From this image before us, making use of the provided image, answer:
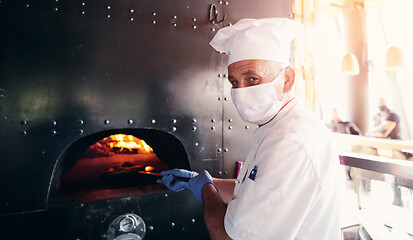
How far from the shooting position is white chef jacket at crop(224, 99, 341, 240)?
38.9 inches

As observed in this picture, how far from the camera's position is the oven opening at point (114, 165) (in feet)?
5.57

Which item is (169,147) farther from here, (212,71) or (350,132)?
(350,132)

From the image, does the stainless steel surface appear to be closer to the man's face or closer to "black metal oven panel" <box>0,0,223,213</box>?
"black metal oven panel" <box>0,0,223,213</box>

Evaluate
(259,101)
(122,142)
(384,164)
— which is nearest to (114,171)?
(122,142)

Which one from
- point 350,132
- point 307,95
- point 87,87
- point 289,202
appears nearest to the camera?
point 289,202

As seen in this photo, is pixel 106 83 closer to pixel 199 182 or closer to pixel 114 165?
pixel 199 182

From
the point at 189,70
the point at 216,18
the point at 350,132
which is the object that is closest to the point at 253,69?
the point at 189,70

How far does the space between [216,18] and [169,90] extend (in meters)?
0.68

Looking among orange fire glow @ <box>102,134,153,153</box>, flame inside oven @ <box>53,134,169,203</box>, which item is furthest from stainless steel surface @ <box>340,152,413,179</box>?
orange fire glow @ <box>102,134,153,153</box>

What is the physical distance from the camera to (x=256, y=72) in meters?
1.31

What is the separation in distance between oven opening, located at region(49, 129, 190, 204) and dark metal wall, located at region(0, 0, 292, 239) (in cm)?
14

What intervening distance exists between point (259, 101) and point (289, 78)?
0.22 metres

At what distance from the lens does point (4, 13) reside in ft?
4.38

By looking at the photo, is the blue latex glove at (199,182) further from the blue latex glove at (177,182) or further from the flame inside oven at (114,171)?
the flame inside oven at (114,171)
